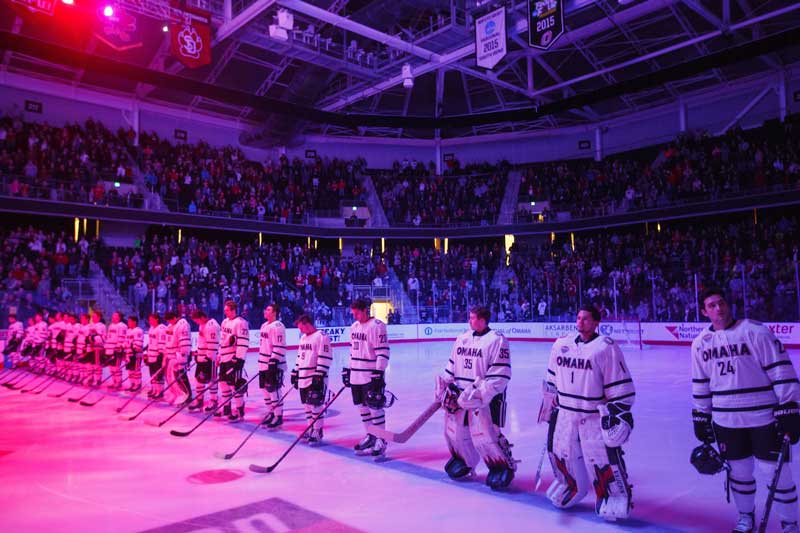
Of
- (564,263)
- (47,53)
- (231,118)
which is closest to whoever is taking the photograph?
(47,53)

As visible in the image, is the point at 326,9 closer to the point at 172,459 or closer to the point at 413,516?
the point at 172,459

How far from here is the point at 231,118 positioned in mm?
33219

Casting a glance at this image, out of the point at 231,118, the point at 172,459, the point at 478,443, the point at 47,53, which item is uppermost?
the point at 231,118

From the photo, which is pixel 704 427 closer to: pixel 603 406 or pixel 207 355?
pixel 603 406

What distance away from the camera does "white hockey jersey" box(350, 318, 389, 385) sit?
7535 mm

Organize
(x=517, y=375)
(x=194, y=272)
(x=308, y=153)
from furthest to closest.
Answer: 1. (x=308, y=153)
2. (x=194, y=272)
3. (x=517, y=375)

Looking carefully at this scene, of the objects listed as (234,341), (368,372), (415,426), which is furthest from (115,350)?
(415,426)

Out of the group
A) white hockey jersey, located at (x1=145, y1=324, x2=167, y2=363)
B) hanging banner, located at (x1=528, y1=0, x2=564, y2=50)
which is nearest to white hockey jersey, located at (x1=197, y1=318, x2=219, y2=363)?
white hockey jersey, located at (x1=145, y1=324, x2=167, y2=363)

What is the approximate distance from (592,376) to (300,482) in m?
3.19

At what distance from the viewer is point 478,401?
18.7 ft

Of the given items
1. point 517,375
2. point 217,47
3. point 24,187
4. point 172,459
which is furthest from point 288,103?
point 172,459

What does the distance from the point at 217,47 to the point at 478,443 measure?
23903mm

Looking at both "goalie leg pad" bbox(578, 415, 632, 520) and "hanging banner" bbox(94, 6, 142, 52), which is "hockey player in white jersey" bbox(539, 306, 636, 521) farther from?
"hanging banner" bbox(94, 6, 142, 52)

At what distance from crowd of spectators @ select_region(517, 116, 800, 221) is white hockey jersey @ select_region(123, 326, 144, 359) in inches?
919
